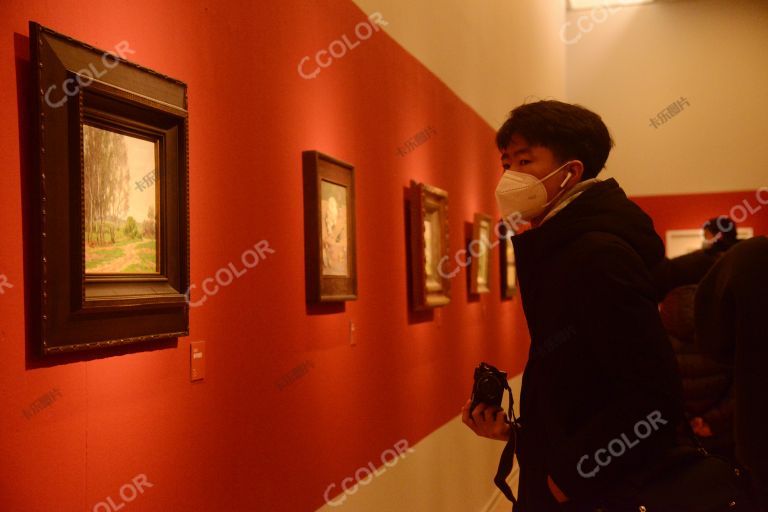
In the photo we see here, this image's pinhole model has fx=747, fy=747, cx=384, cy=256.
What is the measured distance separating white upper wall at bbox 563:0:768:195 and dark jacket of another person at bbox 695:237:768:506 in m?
10.2

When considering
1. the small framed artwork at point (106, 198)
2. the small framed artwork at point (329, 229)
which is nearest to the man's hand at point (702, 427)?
the small framed artwork at point (329, 229)

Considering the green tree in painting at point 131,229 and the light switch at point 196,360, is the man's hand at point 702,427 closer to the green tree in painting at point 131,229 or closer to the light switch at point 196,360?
Result: the light switch at point 196,360

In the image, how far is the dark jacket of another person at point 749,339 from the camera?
2.46 metres

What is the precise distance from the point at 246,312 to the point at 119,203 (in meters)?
0.80

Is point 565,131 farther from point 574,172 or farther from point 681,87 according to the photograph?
point 681,87

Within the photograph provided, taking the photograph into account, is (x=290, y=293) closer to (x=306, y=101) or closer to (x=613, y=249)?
(x=306, y=101)

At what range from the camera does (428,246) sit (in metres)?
4.82

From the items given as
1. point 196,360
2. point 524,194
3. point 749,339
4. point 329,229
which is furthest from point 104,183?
point 749,339

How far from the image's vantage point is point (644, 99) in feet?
40.2

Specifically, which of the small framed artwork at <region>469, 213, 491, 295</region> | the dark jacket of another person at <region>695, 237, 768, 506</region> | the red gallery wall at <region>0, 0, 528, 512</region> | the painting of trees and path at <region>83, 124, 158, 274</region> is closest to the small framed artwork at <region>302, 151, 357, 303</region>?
the red gallery wall at <region>0, 0, 528, 512</region>

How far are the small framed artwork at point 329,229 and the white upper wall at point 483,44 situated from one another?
3.09ft

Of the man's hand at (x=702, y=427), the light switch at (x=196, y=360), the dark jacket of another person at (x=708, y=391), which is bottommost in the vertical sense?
the man's hand at (x=702, y=427)

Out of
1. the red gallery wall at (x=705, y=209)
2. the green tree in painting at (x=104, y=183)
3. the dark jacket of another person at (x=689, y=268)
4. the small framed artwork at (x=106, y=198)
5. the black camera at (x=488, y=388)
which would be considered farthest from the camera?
the red gallery wall at (x=705, y=209)

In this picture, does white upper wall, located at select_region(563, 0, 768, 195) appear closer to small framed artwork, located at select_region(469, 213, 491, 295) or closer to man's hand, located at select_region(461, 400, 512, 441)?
small framed artwork, located at select_region(469, 213, 491, 295)
